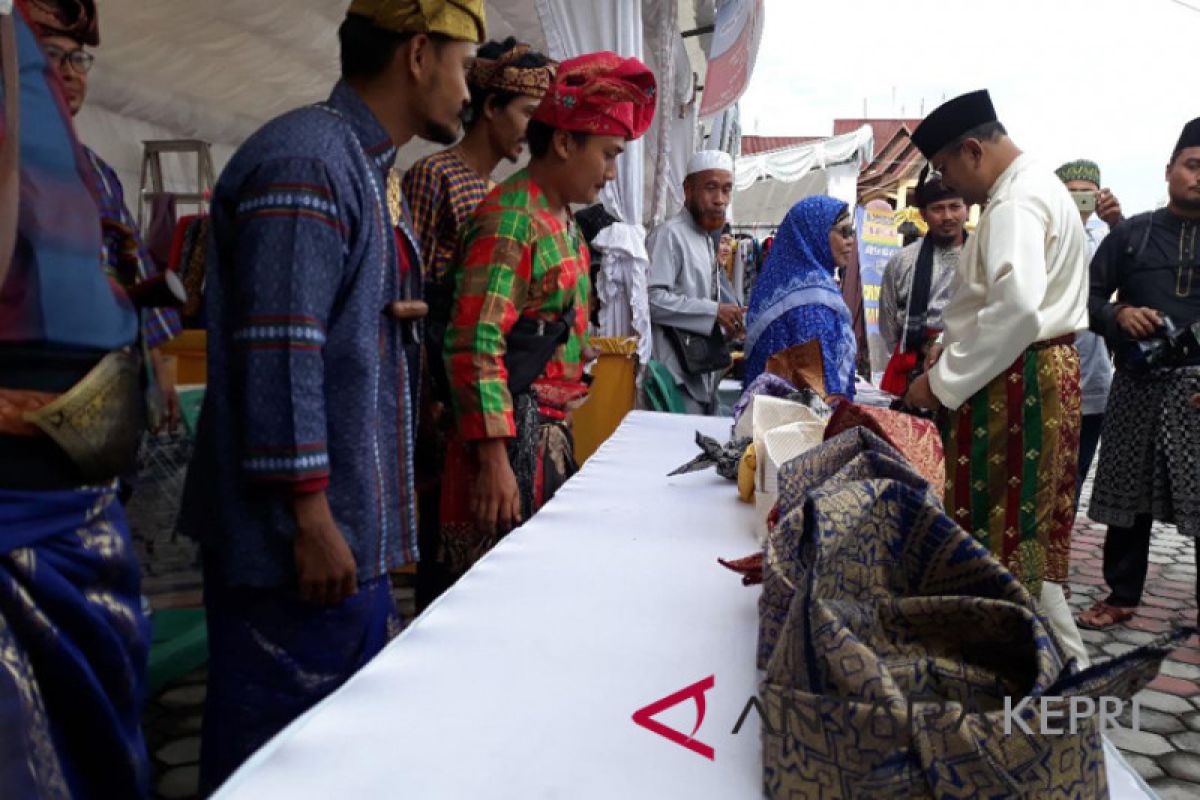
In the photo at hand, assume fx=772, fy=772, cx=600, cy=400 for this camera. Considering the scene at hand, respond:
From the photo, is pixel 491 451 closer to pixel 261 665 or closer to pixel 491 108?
pixel 261 665

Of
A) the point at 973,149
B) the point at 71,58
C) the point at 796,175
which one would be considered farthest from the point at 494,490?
the point at 796,175

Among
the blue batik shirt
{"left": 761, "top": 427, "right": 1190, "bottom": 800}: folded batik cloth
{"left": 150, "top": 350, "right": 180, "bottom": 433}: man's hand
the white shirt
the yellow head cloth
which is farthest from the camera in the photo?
the white shirt

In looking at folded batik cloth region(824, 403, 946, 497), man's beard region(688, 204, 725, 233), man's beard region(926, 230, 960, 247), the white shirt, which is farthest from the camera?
folded batik cloth region(824, 403, 946, 497)

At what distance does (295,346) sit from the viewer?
40.6 inches

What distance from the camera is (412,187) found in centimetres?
215

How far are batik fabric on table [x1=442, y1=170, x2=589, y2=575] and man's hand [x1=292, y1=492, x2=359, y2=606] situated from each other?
1.63 ft

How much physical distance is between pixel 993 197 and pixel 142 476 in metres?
2.58

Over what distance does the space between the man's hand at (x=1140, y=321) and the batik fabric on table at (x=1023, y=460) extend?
3.00 feet

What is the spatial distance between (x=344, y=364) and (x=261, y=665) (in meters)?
0.46

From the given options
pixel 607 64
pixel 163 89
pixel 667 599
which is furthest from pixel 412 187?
pixel 163 89

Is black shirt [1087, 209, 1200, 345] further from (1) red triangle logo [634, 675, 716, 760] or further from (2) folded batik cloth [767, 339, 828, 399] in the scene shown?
(1) red triangle logo [634, 675, 716, 760]

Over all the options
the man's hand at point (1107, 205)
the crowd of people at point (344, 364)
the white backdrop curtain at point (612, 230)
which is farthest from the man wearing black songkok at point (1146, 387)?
the white backdrop curtain at point (612, 230)

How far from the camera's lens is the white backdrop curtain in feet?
10.3

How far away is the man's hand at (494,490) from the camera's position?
158 cm
